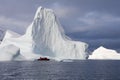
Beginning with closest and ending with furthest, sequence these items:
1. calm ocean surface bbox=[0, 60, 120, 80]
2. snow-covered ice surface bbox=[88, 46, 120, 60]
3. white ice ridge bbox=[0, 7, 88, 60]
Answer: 1. calm ocean surface bbox=[0, 60, 120, 80]
2. white ice ridge bbox=[0, 7, 88, 60]
3. snow-covered ice surface bbox=[88, 46, 120, 60]

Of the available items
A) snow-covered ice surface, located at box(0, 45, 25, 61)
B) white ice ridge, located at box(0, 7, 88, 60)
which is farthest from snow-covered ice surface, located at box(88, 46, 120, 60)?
snow-covered ice surface, located at box(0, 45, 25, 61)

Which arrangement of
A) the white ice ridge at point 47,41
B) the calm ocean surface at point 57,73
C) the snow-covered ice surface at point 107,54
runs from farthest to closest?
the snow-covered ice surface at point 107,54 < the white ice ridge at point 47,41 < the calm ocean surface at point 57,73

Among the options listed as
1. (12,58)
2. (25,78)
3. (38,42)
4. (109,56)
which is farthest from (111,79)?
(109,56)

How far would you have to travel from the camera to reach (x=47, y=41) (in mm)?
113438

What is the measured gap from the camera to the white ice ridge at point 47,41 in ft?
357

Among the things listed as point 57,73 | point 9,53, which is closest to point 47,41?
point 9,53

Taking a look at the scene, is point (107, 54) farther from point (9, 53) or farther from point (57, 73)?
point (57, 73)

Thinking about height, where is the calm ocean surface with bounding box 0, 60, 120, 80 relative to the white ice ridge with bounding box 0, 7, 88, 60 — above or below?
below

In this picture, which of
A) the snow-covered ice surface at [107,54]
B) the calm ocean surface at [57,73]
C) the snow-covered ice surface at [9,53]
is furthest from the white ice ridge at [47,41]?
the snow-covered ice surface at [107,54]

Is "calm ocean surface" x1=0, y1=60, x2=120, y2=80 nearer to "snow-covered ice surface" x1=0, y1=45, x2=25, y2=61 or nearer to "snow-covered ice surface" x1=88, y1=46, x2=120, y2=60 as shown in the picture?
"snow-covered ice surface" x1=0, y1=45, x2=25, y2=61

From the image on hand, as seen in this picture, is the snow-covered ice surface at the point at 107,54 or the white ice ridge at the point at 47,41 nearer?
the white ice ridge at the point at 47,41

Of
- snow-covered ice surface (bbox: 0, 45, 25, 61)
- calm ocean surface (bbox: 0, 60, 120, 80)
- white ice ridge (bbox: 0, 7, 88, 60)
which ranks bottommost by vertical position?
calm ocean surface (bbox: 0, 60, 120, 80)

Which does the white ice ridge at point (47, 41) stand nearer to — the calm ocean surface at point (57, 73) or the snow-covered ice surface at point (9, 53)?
the snow-covered ice surface at point (9, 53)

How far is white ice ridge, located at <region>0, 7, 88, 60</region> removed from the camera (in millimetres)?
108938
